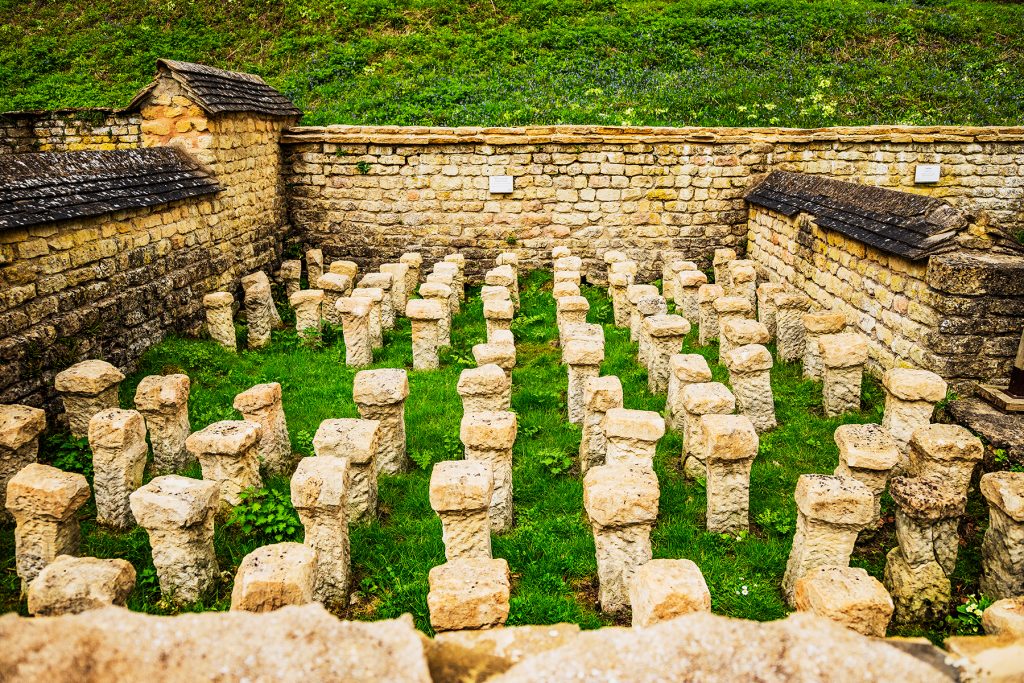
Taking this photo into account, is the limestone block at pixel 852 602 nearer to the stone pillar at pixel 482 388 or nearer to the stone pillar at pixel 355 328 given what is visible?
the stone pillar at pixel 482 388

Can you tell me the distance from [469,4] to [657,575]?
17741mm

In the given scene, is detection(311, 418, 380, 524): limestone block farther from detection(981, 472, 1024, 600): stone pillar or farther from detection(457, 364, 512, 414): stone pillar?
detection(981, 472, 1024, 600): stone pillar

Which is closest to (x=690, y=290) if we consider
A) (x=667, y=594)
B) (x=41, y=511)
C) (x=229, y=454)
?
(x=229, y=454)

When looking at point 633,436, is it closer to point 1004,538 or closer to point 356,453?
point 356,453

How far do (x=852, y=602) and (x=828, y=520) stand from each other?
102cm

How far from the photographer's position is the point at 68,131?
39.8 feet

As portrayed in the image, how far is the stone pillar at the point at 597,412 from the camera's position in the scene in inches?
227

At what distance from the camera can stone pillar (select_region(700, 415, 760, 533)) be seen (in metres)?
4.88

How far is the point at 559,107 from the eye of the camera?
13.5 metres

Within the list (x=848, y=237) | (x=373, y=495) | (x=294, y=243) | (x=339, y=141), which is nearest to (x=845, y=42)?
(x=848, y=237)

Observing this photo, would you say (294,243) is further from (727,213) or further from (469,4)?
(469,4)

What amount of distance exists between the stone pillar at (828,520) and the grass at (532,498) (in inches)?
14.9

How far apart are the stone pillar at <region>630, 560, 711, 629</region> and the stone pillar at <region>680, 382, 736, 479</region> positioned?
2027 millimetres

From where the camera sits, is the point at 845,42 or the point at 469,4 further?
the point at 469,4
